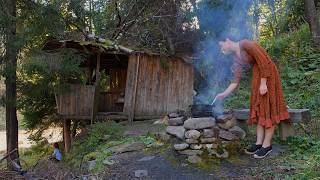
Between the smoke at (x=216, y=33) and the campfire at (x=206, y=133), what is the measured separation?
21.0 feet

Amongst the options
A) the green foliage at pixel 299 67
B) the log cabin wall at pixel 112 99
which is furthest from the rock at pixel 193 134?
the log cabin wall at pixel 112 99

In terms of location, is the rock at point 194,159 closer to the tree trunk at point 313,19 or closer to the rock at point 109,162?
the rock at point 109,162

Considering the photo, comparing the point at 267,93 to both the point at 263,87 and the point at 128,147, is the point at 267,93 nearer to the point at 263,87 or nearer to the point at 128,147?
the point at 263,87

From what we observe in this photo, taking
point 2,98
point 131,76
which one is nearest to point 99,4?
point 131,76

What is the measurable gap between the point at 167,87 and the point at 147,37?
3.18 metres

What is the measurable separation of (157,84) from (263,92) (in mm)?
8404

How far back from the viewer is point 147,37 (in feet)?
55.0

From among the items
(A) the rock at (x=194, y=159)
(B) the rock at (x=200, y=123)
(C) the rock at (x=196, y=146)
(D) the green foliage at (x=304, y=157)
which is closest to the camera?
(D) the green foliage at (x=304, y=157)

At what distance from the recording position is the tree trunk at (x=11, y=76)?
1169 cm

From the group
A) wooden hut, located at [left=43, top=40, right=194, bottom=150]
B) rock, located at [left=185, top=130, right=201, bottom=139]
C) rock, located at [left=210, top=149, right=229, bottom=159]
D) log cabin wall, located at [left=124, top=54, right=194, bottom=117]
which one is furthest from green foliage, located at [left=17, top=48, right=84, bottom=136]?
rock, located at [left=210, top=149, right=229, bottom=159]

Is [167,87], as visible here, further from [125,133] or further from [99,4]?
[99,4]

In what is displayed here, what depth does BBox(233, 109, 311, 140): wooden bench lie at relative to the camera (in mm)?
6410

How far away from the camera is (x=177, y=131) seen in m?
7.11

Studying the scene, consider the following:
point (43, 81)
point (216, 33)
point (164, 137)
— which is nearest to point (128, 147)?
point (164, 137)
